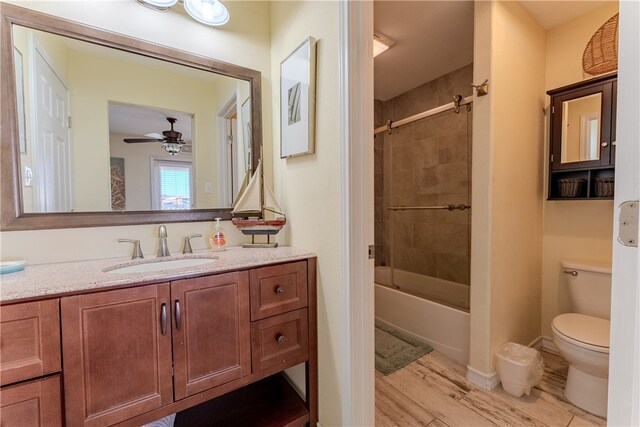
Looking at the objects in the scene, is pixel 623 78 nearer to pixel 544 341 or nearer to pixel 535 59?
pixel 535 59

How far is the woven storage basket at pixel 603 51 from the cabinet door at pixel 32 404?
3.14 metres

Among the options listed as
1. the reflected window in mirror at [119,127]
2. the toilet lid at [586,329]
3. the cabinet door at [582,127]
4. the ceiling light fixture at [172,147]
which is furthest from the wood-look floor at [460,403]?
the ceiling light fixture at [172,147]

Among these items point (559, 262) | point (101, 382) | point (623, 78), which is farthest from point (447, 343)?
point (101, 382)

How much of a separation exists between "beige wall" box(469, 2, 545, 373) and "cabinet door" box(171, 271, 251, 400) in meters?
1.41

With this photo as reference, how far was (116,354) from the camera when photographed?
0.90 meters

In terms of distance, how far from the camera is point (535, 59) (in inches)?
76.1

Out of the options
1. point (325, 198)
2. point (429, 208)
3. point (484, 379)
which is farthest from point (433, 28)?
point (484, 379)

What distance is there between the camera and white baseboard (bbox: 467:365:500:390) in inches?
64.3

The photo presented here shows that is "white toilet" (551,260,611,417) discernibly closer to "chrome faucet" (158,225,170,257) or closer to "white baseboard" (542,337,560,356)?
"white baseboard" (542,337,560,356)

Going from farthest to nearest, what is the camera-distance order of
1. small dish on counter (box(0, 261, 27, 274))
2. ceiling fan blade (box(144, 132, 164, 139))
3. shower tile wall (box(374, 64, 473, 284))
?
shower tile wall (box(374, 64, 473, 284)) < ceiling fan blade (box(144, 132, 164, 139)) < small dish on counter (box(0, 261, 27, 274))

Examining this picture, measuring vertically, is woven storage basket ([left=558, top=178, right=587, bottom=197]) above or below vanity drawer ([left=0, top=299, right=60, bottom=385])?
above

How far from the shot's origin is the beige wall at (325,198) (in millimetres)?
1203

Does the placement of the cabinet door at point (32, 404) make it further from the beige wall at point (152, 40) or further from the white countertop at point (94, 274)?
the beige wall at point (152, 40)

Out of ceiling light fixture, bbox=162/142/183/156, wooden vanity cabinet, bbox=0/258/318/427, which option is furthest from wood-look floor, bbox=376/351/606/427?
ceiling light fixture, bbox=162/142/183/156
